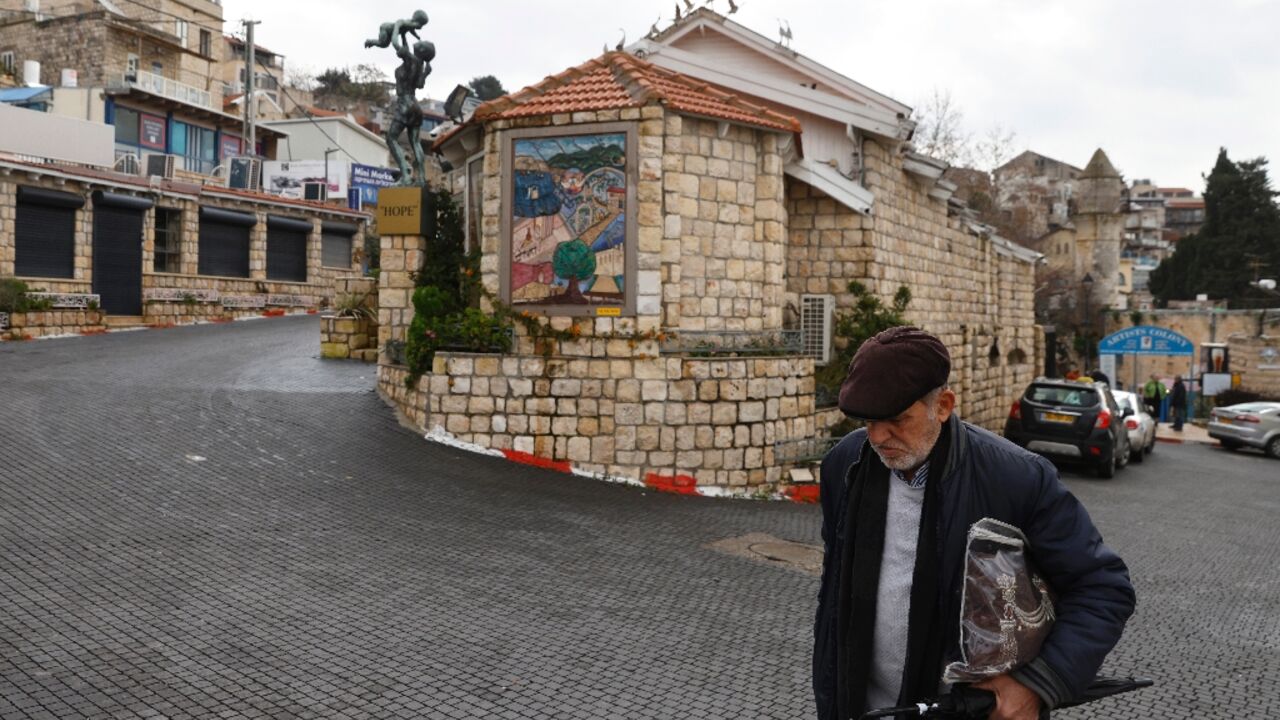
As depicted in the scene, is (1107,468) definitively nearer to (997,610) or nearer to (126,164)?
(997,610)

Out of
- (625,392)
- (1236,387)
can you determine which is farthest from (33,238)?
(1236,387)

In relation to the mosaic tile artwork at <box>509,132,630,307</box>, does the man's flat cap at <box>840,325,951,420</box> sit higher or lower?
lower

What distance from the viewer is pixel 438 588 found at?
6.79 m

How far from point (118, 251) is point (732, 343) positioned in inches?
719

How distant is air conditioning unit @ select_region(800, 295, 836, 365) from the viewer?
14.4 meters

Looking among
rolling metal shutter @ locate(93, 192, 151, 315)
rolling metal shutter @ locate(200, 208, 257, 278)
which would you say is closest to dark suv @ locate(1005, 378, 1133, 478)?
rolling metal shutter @ locate(93, 192, 151, 315)

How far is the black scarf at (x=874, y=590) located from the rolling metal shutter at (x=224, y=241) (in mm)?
26081

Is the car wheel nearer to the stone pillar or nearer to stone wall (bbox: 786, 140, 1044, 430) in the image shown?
stone wall (bbox: 786, 140, 1044, 430)

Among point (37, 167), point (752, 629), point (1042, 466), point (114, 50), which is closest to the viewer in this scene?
point (1042, 466)

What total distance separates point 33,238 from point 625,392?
1705cm

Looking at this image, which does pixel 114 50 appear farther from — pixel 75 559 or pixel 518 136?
pixel 75 559

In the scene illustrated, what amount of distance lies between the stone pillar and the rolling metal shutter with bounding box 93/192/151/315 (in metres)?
12.7

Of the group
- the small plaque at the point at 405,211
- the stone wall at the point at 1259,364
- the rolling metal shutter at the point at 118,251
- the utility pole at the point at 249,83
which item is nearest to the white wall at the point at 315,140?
the utility pole at the point at 249,83

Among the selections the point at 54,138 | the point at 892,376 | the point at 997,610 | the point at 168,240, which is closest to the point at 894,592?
the point at 997,610
